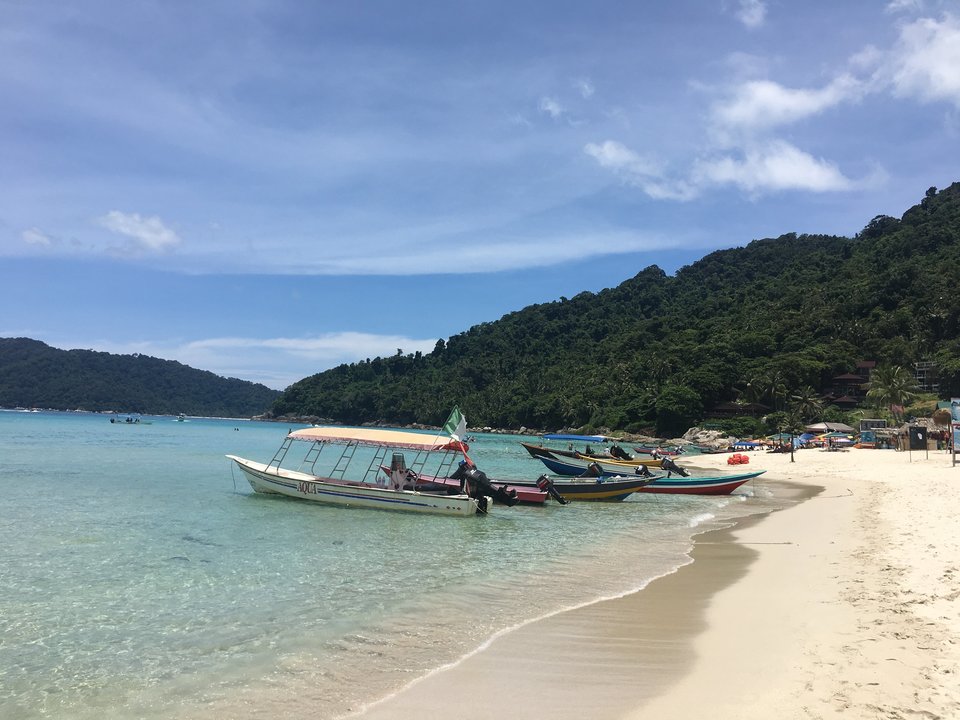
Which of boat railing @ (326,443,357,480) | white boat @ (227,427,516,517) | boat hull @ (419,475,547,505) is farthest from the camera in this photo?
boat hull @ (419,475,547,505)

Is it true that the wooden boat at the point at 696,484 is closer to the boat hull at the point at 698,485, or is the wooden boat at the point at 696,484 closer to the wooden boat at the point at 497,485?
the boat hull at the point at 698,485

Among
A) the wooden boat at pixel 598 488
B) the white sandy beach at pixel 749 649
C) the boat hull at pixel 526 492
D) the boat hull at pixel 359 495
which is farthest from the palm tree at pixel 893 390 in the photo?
the white sandy beach at pixel 749 649

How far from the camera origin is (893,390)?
2753 inches

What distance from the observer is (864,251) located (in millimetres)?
130750

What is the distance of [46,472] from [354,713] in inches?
1244

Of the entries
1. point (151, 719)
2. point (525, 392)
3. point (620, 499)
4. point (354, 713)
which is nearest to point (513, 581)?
point (354, 713)

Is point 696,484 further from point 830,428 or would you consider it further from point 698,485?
point 830,428

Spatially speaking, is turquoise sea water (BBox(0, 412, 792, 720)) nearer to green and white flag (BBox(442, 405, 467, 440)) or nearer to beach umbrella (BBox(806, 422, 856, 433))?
green and white flag (BBox(442, 405, 467, 440))

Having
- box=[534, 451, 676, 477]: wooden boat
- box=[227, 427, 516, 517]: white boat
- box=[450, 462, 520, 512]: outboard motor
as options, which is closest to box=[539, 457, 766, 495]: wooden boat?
box=[534, 451, 676, 477]: wooden boat

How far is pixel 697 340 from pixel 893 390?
4925 cm

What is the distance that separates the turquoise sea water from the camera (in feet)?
23.1

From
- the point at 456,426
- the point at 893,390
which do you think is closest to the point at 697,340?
the point at 893,390

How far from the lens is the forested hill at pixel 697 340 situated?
308ft

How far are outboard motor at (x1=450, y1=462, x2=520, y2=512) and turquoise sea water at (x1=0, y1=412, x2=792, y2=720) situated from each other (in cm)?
72
